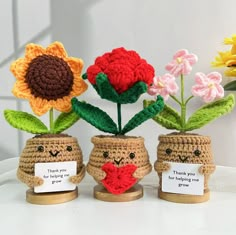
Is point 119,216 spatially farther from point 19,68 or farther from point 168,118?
point 19,68

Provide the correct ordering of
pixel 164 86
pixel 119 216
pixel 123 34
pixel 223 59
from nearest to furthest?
pixel 119 216
pixel 164 86
pixel 223 59
pixel 123 34

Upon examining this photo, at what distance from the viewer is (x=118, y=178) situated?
64cm

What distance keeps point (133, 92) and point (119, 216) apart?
0.23m

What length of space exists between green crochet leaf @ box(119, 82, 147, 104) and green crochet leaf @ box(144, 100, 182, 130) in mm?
63

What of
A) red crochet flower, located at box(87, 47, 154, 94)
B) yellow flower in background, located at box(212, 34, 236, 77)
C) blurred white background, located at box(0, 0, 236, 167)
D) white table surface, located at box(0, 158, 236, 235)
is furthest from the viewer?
blurred white background, located at box(0, 0, 236, 167)

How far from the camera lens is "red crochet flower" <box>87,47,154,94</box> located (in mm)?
625

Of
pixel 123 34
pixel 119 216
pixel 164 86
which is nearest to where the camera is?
pixel 119 216

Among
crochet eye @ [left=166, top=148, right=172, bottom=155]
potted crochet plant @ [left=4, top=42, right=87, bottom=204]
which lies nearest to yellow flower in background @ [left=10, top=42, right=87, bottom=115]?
potted crochet plant @ [left=4, top=42, right=87, bottom=204]

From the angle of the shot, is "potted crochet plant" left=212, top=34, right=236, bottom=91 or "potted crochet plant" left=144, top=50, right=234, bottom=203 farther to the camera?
"potted crochet plant" left=212, top=34, right=236, bottom=91

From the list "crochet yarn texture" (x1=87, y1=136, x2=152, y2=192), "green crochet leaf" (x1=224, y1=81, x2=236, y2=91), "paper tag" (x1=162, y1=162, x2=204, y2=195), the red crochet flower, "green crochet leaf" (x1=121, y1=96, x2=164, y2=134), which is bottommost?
"paper tag" (x1=162, y1=162, x2=204, y2=195)

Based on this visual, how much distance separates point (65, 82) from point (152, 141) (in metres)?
0.36

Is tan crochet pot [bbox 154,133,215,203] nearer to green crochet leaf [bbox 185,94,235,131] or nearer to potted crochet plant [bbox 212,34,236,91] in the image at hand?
green crochet leaf [bbox 185,94,235,131]

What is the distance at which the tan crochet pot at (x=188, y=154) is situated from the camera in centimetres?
65

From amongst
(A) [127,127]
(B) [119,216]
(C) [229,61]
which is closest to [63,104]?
(A) [127,127]
